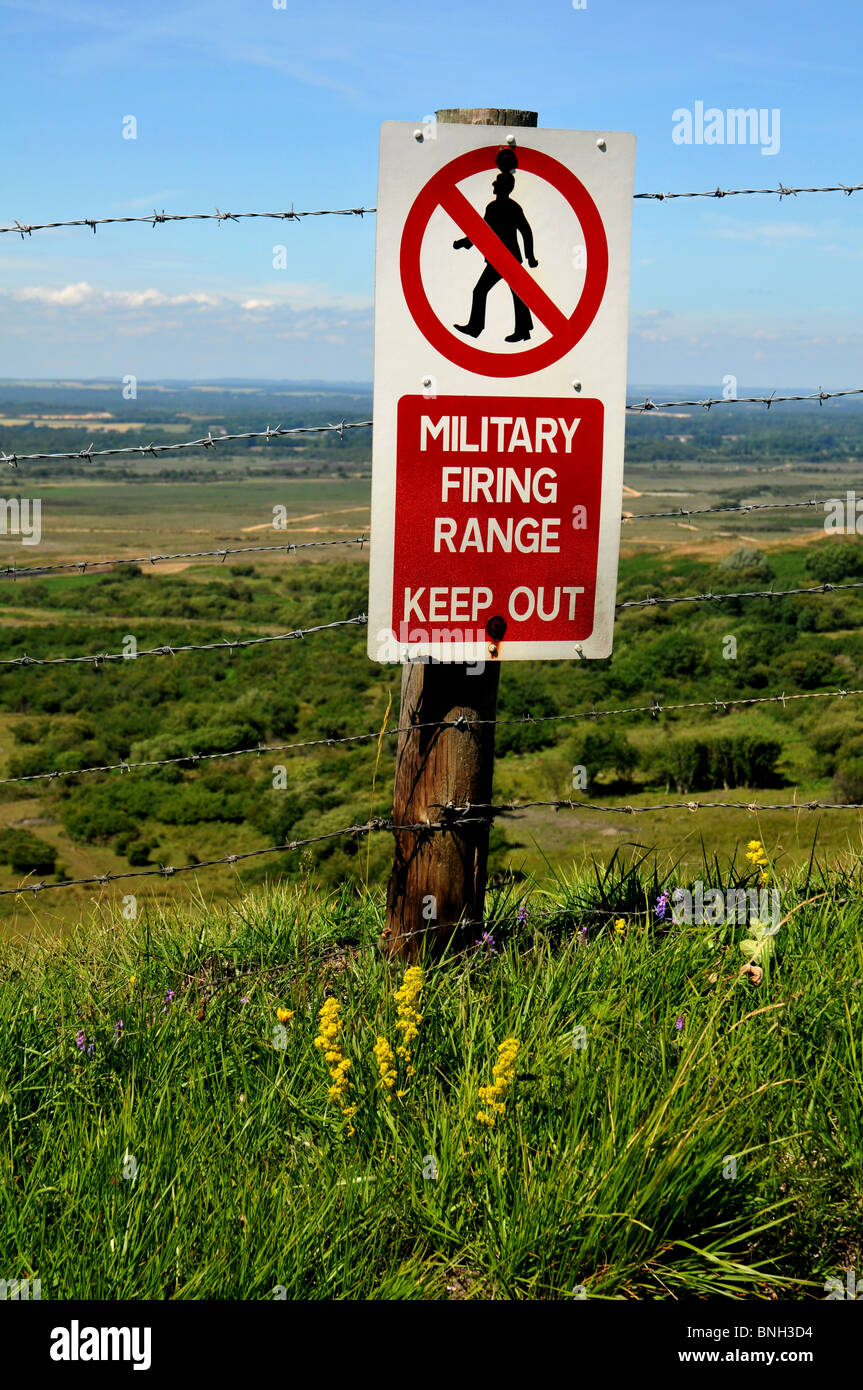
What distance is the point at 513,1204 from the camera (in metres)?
2.00

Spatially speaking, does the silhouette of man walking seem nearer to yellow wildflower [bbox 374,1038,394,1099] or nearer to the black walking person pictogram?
the black walking person pictogram

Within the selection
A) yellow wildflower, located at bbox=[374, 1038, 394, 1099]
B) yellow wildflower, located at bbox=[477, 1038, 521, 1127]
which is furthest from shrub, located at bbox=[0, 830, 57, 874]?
yellow wildflower, located at bbox=[477, 1038, 521, 1127]

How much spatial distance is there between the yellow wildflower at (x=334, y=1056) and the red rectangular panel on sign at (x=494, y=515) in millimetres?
922

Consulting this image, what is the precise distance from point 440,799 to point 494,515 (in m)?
0.75

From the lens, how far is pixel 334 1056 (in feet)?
7.47

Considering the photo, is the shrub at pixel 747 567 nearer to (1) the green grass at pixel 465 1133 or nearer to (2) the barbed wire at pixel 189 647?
(2) the barbed wire at pixel 189 647

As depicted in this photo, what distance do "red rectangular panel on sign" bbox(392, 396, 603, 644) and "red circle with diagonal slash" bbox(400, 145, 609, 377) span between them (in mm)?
96

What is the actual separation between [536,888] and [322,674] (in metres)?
38.1

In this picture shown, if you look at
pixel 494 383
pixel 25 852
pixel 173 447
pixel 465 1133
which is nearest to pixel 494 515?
pixel 494 383

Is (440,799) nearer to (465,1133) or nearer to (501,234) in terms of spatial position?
(465,1133)

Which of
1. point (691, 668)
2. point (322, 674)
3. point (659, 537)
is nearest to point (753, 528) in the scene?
point (659, 537)

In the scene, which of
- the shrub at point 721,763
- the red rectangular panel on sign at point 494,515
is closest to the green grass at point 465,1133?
the red rectangular panel on sign at point 494,515

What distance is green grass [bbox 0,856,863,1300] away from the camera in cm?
193

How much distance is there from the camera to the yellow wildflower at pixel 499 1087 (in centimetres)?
215
